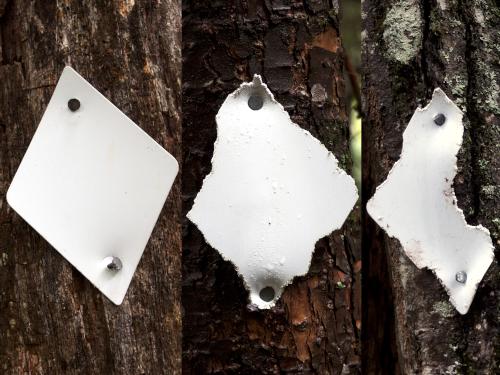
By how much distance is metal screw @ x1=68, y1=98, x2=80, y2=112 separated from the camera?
3.41 feet

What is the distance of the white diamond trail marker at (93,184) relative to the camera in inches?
40.4

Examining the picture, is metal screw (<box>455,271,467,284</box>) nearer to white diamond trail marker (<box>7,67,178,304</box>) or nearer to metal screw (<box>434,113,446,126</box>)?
metal screw (<box>434,113,446,126</box>)

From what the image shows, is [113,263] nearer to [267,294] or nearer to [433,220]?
[267,294]

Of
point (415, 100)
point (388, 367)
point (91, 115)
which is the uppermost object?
point (415, 100)

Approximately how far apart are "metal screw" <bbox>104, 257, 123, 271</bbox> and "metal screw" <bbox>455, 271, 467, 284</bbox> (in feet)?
1.94

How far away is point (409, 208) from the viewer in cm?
127

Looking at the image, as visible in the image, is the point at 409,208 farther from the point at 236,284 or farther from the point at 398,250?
the point at 236,284

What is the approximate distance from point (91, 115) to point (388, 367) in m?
0.74

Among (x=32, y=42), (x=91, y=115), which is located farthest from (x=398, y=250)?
(x=32, y=42)

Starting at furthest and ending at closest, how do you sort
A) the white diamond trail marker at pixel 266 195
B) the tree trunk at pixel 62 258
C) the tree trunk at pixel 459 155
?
the tree trunk at pixel 459 155, the white diamond trail marker at pixel 266 195, the tree trunk at pixel 62 258

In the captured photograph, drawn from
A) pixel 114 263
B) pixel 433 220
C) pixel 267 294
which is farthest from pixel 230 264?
pixel 433 220

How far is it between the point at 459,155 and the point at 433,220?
132 mm

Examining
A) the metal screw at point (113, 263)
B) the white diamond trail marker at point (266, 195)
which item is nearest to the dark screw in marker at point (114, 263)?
the metal screw at point (113, 263)

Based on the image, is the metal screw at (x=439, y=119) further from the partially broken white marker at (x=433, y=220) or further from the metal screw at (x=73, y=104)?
the metal screw at (x=73, y=104)
